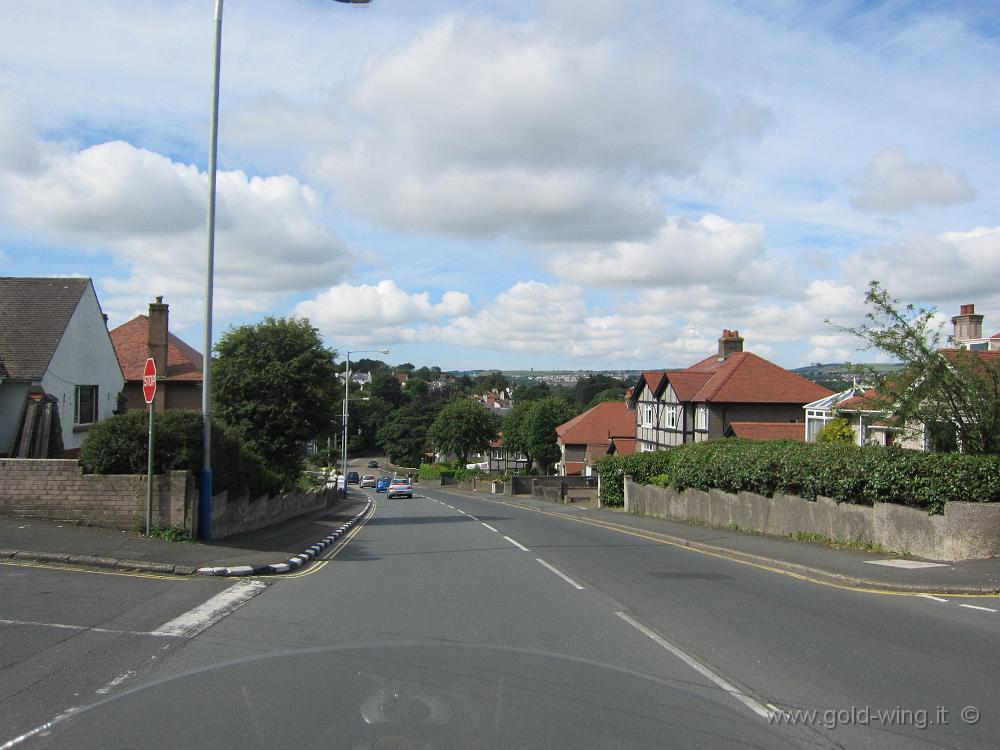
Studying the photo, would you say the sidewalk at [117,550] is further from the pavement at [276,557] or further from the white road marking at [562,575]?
the white road marking at [562,575]

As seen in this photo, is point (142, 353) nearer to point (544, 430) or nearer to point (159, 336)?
point (159, 336)

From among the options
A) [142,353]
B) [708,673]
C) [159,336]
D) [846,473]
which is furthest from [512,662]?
[142,353]

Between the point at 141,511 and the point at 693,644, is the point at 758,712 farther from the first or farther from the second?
the point at 141,511

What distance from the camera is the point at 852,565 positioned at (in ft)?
44.3

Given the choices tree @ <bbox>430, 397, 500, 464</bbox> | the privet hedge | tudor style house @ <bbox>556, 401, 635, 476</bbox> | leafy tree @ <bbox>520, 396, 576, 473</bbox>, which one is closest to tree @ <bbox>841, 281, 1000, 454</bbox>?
the privet hedge

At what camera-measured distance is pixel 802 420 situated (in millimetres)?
44594

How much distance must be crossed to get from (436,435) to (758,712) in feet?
304

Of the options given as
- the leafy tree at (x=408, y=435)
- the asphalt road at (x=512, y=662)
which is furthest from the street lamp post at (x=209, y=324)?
the leafy tree at (x=408, y=435)

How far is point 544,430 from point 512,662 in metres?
75.3

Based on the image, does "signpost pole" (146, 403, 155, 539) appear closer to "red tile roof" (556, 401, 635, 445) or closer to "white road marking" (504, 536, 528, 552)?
"white road marking" (504, 536, 528, 552)

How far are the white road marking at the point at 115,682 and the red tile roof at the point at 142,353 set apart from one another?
32.0 metres

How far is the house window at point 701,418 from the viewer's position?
4348 cm

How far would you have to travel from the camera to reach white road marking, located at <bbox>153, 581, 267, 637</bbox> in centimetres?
838

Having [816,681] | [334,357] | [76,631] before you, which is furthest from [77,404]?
[816,681]
